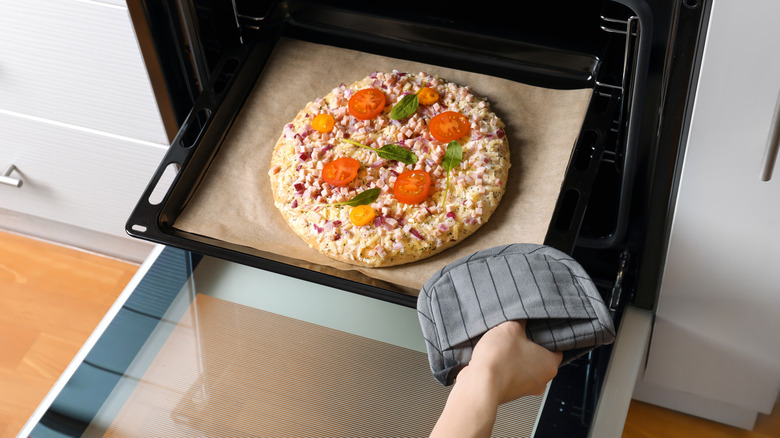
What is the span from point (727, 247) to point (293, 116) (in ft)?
1.97

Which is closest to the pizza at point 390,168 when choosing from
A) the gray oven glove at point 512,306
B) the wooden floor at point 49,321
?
the gray oven glove at point 512,306

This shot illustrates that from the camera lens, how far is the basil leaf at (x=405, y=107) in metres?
1.01

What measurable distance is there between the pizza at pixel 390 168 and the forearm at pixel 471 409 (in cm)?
36

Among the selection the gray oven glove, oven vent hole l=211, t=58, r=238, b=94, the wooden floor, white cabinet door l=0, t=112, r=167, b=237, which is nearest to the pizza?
oven vent hole l=211, t=58, r=238, b=94

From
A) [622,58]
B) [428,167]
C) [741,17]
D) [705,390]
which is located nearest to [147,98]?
[428,167]

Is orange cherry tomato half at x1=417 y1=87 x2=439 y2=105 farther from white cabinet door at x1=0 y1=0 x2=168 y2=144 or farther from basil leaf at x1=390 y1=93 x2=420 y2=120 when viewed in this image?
white cabinet door at x1=0 y1=0 x2=168 y2=144

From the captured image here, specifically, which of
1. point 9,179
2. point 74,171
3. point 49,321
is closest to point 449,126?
point 74,171

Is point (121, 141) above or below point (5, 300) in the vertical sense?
above

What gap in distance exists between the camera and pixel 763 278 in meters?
0.92

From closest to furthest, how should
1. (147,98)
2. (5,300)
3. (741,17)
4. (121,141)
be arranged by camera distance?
(741,17), (147,98), (121,141), (5,300)

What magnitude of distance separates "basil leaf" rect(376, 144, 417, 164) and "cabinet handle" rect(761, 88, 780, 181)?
1.33 feet

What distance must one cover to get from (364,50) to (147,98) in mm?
345

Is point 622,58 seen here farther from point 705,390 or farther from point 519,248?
point 705,390

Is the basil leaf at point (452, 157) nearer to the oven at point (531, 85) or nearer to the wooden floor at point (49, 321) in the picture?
the oven at point (531, 85)
